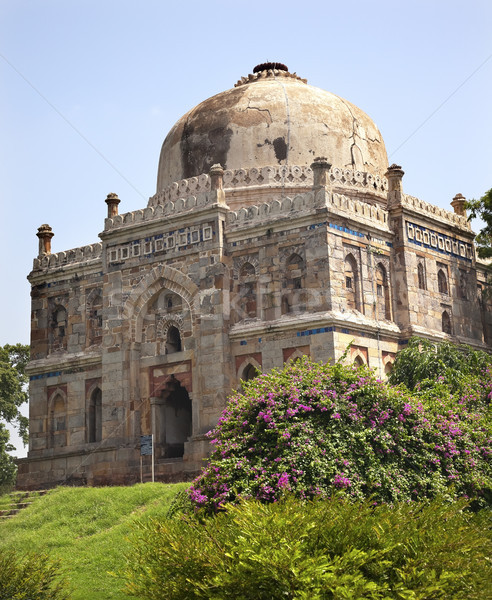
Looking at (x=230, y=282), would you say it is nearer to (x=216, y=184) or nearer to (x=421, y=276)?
(x=216, y=184)

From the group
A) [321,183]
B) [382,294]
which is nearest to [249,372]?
[382,294]

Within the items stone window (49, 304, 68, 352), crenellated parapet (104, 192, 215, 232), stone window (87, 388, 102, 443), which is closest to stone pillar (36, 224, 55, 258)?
stone window (49, 304, 68, 352)

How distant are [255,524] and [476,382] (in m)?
10.2

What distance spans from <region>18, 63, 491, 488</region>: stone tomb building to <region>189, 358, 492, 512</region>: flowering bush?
635 cm

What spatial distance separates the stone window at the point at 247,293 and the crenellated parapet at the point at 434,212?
177 inches

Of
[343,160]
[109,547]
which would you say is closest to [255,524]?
[109,547]

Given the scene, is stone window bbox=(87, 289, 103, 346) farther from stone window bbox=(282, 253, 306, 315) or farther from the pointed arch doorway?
stone window bbox=(282, 253, 306, 315)

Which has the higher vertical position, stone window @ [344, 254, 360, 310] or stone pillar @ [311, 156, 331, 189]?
stone pillar @ [311, 156, 331, 189]

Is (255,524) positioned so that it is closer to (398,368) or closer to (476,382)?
(476,382)

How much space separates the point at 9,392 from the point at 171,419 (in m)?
15.3

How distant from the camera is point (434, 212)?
26109 millimetres

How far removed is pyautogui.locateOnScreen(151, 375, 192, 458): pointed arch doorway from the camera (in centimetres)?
2462

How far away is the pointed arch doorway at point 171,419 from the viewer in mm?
24625

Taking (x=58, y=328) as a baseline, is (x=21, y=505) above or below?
below
